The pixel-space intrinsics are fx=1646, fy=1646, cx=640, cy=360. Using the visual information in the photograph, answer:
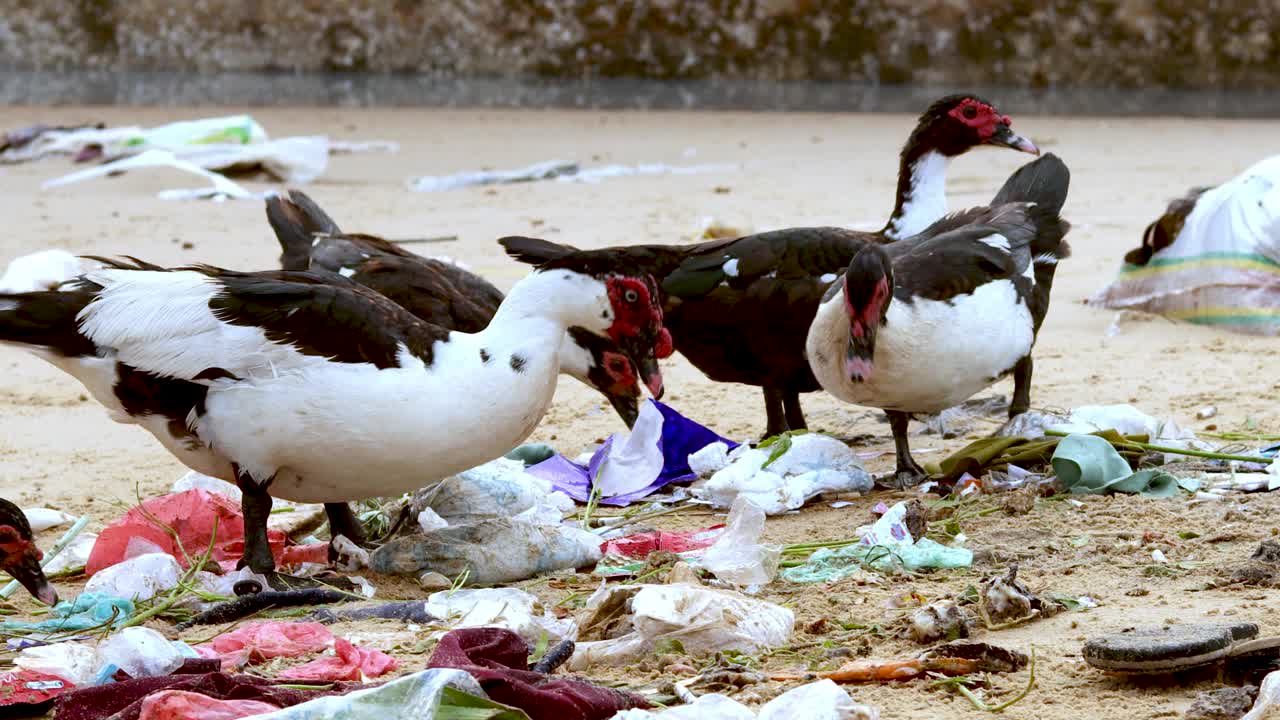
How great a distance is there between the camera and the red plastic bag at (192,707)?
8.91ft

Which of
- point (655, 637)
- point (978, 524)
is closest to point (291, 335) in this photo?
point (655, 637)

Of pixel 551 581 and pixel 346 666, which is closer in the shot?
pixel 346 666

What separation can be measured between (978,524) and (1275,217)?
10.4 ft

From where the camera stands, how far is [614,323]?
407 cm

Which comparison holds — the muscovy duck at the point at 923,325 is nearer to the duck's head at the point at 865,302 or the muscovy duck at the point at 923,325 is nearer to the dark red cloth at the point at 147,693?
the duck's head at the point at 865,302

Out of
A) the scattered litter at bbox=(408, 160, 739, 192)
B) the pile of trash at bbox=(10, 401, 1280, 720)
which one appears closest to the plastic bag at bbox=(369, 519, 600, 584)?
the pile of trash at bbox=(10, 401, 1280, 720)

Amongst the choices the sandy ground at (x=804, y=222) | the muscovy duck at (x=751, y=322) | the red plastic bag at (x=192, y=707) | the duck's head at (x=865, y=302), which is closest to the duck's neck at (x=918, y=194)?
the muscovy duck at (x=751, y=322)

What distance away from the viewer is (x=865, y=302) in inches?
175

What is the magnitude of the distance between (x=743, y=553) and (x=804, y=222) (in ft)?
18.4

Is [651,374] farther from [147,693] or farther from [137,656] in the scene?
[147,693]

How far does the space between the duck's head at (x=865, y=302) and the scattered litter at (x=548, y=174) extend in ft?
22.0

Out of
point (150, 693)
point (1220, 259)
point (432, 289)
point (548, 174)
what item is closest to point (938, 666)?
point (150, 693)

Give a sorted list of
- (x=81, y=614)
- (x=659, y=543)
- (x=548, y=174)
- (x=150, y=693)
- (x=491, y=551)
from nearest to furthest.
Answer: (x=150, y=693)
(x=81, y=614)
(x=491, y=551)
(x=659, y=543)
(x=548, y=174)

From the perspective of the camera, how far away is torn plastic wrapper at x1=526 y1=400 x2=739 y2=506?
192 inches
